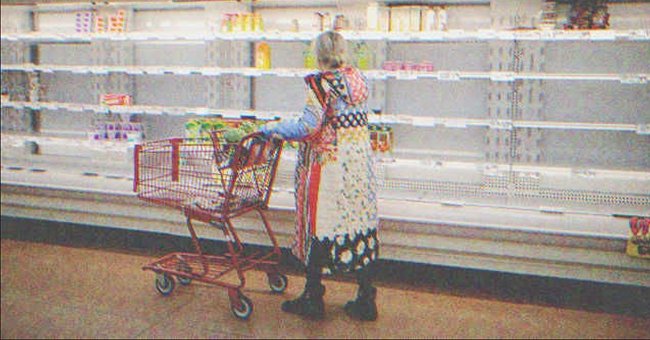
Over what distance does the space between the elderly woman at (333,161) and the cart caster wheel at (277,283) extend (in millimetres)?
585

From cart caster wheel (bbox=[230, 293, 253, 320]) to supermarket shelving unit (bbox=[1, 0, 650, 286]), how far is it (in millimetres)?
941

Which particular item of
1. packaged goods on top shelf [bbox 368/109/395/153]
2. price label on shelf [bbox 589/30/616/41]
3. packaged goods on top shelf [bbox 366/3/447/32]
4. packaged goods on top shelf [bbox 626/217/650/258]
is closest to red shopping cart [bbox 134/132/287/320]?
packaged goods on top shelf [bbox 368/109/395/153]

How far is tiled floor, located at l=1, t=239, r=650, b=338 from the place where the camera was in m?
3.18

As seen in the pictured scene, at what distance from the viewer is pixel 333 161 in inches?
124

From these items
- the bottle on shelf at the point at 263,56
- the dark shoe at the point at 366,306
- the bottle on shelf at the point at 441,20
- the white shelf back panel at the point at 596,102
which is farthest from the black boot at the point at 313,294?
the white shelf back panel at the point at 596,102

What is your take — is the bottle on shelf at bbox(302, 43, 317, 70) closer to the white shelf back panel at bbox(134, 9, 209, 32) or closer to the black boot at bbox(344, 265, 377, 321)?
the white shelf back panel at bbox(134, 9, 209, 32)

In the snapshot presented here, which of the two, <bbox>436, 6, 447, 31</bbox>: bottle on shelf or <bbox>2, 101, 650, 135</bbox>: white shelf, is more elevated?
<bbox>436, 6, 447, 31</bbox>: bottle on shelf

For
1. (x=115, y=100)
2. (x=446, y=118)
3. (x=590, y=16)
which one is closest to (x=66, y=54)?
(x=115, y=100)

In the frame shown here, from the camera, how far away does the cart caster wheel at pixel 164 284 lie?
12.1ft

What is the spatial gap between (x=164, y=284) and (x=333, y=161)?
54.6 inches

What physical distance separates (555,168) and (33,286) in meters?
3.59

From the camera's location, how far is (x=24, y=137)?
18.6 feet

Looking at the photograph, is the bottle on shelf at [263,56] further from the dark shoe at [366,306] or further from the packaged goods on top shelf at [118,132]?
the dark shoe at [366,306]

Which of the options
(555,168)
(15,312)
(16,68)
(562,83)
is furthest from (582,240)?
(16,68)
